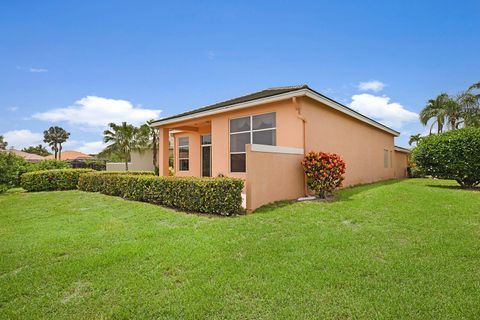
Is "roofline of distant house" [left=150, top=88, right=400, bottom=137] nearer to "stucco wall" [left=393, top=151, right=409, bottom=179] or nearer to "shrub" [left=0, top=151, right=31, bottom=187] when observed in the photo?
"stucco wall" [left=393, top=151, right=409, bottom=179]

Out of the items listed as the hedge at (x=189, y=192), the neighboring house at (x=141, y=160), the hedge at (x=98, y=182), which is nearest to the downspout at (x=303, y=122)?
the hedge at (x=189, y=192)

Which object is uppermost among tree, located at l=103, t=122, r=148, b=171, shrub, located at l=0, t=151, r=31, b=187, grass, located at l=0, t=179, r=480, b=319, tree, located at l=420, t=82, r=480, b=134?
tree, located at l=420, t=82, r=480, b=134

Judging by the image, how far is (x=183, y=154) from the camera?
16500 mm

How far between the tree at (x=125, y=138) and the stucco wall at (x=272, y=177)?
2535 cm

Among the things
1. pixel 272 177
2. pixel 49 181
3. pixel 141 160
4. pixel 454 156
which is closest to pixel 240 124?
pixel 272 177

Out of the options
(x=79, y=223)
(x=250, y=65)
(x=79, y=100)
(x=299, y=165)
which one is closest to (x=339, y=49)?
(x=250, y=65)

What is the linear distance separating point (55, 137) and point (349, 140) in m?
66.0

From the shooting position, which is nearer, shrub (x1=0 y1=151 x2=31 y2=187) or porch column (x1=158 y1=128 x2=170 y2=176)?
shrub (x1=0 y1=151 x2=31 y2=187)

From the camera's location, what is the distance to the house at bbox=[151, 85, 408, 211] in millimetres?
8125

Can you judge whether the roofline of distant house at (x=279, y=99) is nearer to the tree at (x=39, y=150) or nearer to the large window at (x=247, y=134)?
the large window at (x=247, y=134)

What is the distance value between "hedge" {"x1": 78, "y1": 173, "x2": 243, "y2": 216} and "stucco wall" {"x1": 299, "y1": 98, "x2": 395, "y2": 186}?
392 cm

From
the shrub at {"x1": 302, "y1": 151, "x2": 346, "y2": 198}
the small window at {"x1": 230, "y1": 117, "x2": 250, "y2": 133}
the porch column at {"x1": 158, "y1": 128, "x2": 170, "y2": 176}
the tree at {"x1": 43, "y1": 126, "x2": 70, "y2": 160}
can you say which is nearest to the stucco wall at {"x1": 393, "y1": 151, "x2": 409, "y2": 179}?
the shrub at {"x1": 302, "y1": 151, "x2": 346, "y2": 198}

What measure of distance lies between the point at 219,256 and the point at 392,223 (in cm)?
402

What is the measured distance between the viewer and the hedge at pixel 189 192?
6.97 m
